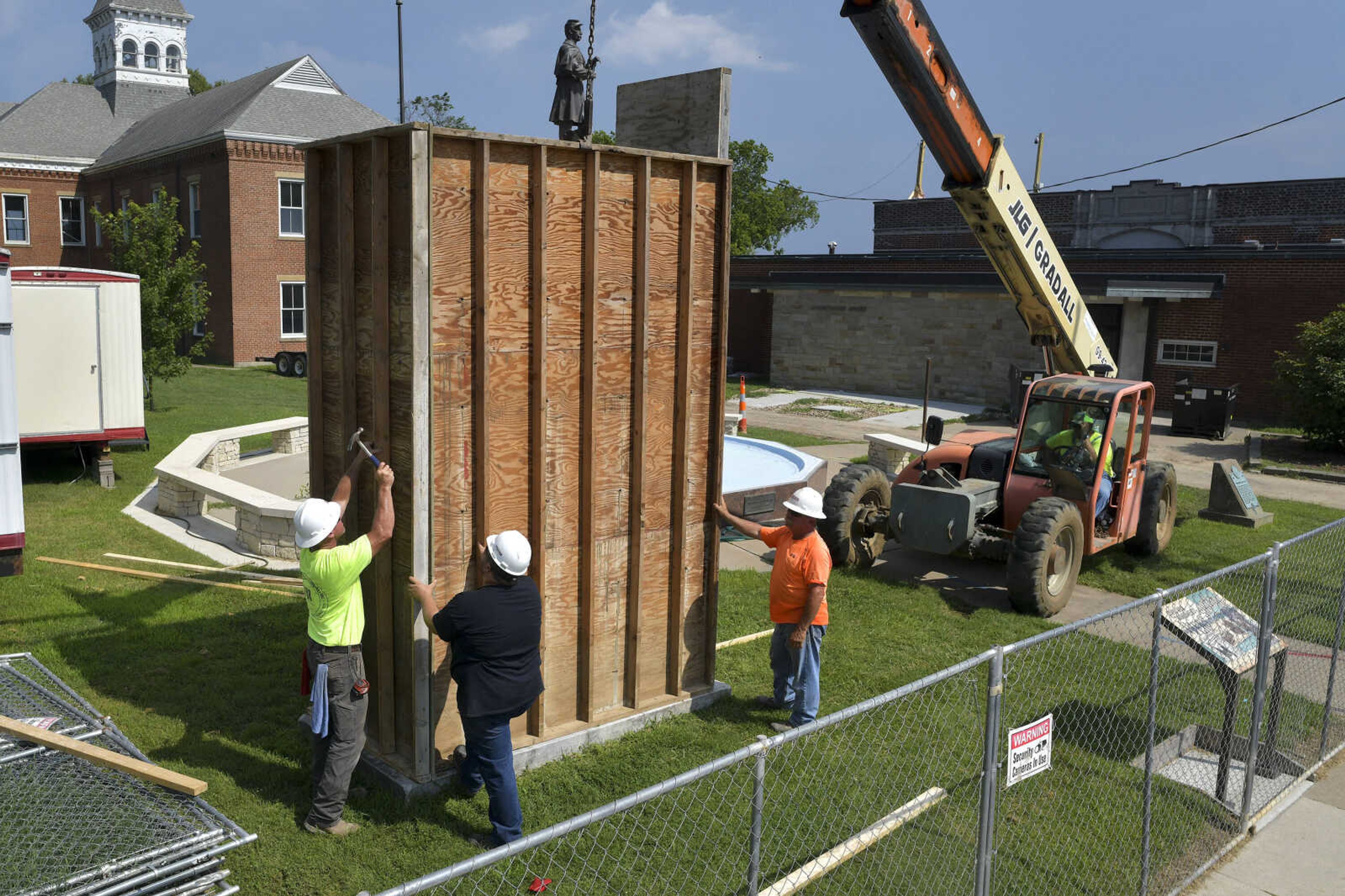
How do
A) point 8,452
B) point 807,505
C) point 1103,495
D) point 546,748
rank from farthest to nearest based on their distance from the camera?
point 1103,495 → point 8,452 → point 807,505 → point 546,748

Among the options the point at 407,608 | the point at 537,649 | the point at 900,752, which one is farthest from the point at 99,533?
the point at 900,752

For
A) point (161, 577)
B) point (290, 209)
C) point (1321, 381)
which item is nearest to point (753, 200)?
point (290, 209)

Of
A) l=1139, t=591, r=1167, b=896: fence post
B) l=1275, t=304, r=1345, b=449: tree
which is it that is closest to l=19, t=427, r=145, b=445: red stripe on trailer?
l=1139, t=591, r=1167, b=896: fence post

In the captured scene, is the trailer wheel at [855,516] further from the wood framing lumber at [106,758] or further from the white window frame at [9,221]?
the white window frame at [9,221]

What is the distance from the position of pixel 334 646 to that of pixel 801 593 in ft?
9.75

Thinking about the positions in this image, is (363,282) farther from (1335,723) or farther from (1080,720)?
(1335,723)

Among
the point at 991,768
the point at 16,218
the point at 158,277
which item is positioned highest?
the point at 16,218

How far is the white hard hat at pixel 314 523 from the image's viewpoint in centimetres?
561

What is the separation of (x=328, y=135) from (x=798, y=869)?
38.0 metres

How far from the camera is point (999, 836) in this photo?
579cm

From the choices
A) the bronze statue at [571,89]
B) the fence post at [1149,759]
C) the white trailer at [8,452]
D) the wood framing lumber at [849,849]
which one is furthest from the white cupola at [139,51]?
the fence post at [1149,759]

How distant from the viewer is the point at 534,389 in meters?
6.14

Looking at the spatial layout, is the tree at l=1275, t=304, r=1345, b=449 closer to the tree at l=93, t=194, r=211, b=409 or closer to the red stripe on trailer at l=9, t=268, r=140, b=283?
the red stripe on trailer at l=9, t=268, r=140, b=283

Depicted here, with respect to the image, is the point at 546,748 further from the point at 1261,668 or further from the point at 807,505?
the point at 1261,668
